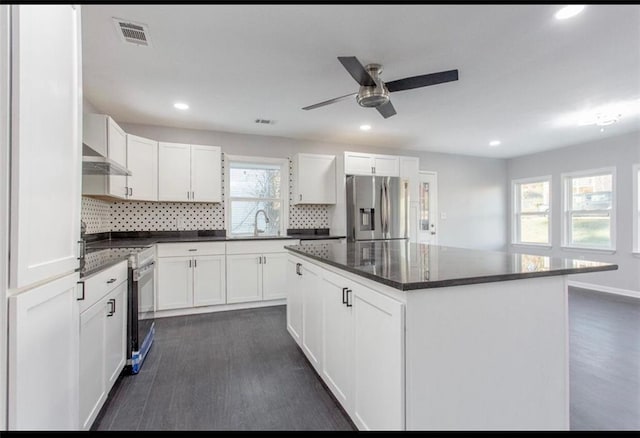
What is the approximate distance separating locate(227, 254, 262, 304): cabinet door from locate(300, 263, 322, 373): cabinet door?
5.38 ft

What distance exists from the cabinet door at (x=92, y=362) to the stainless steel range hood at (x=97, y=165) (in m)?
1.18

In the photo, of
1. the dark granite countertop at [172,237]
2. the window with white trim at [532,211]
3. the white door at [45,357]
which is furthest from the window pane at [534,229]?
the white door at [45,357]

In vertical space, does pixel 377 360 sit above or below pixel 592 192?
below

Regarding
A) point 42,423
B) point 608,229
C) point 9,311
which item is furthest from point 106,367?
point 608,229

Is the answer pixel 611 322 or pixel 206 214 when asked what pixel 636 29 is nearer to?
pixel 611 322

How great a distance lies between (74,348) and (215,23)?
6.70ft

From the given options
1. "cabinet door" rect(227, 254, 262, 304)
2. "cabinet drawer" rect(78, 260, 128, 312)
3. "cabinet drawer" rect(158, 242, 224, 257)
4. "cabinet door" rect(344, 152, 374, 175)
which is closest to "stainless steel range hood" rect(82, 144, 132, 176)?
"cabinet drawer" rect(78, 260, 128, 312)

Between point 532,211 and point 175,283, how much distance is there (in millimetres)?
6706

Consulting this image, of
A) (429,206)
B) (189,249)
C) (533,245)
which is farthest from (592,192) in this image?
(189,249)

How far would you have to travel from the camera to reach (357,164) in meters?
4.55

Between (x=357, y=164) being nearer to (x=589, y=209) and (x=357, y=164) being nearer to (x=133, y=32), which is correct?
(x=133, y=32)

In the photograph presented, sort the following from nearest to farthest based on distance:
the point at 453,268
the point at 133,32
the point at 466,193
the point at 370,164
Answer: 1. the point at 453,268
2. the point at 133,32
3. the point at 370,164
4. the point at 466,193

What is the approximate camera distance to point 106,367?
5.85 ft

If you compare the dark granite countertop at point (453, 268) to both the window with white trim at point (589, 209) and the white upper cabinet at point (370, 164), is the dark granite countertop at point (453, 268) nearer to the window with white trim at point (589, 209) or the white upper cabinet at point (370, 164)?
the white upper cabinet at point (370, 164)
